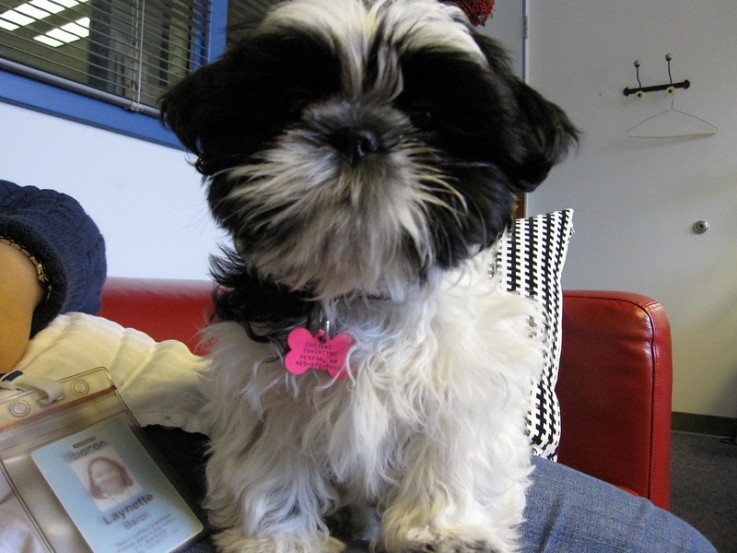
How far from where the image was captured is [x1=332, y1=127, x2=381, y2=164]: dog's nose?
59 cm

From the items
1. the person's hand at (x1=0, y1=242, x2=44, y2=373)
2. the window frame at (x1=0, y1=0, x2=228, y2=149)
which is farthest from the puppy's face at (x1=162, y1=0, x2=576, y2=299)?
the window frame at (x1=0, y1=0, x2=228, y2=149)

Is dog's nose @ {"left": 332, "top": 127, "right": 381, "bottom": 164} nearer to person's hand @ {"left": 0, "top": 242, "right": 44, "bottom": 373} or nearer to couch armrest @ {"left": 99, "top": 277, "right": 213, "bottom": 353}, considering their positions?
person's hand @ {"left": 0, "top": 242, "right": 44, "bottom": 373}

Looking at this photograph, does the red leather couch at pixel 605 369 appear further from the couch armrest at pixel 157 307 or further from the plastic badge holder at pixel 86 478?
the plastic badge holder at pixel 86 478

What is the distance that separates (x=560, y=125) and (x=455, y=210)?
19 cm

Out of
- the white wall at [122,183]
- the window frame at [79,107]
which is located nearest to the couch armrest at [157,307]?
the white wall at [122,183]

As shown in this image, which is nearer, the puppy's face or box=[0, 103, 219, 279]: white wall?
the puppy's face

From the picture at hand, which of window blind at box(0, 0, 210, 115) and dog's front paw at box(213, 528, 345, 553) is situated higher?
window blind at box(0, 0, 210, 115)

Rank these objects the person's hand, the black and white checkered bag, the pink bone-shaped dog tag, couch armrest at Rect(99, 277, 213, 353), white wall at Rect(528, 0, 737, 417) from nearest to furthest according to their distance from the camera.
Result: the pink bone-shaped dog tag < the person's hand < the black and white checkered bag < couch armrest at Rect(99, 277, 213, 353) < white wall at Rect(528, 0, 737, 417)

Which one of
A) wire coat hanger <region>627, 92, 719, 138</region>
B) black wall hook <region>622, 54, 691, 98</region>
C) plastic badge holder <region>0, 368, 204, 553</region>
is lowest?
plastic badge holder <region>0, 368, 204, 553</region>

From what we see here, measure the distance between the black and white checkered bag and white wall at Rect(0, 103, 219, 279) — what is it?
0.74 meters

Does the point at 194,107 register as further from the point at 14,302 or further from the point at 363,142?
the point at 14,302

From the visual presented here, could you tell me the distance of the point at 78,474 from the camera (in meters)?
0.70

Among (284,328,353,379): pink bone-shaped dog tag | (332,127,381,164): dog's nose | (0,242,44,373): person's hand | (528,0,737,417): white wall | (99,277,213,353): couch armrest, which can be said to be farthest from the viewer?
(528,0,737,417): white wall

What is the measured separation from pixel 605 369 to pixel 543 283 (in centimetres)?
27
